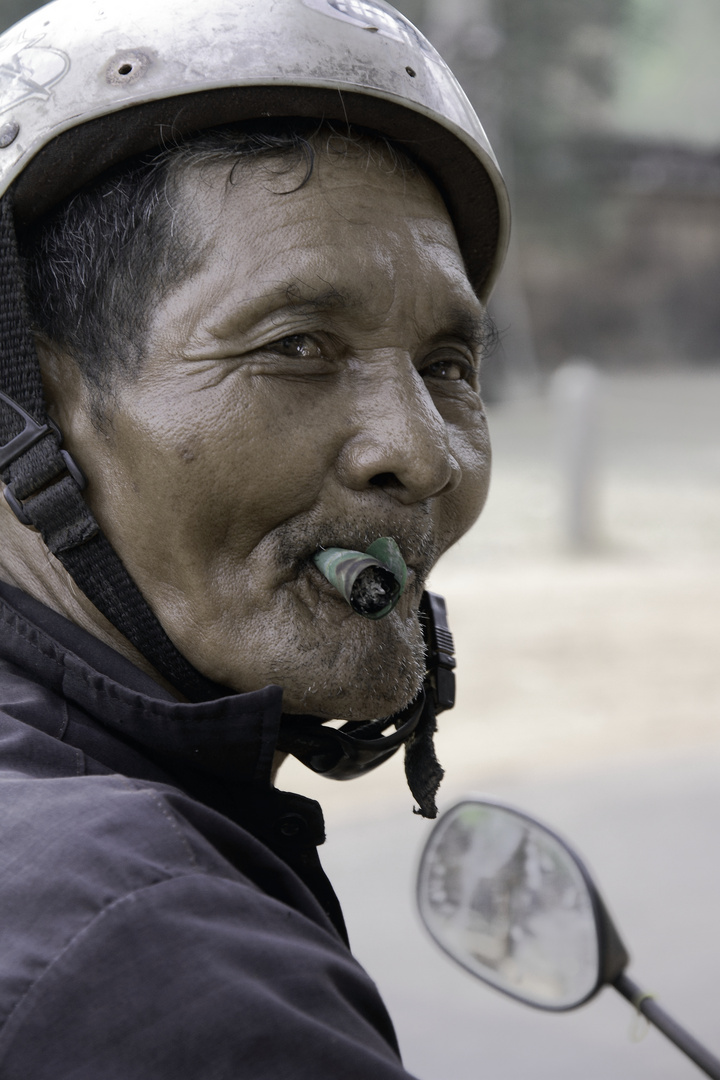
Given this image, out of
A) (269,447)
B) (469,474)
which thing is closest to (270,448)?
(269,447)

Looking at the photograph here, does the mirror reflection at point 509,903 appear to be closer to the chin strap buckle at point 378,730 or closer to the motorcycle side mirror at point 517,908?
the motorcycle side mirror at point 517,908

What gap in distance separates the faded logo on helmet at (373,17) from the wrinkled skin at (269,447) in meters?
A: 0.30

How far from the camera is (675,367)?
1094 inches

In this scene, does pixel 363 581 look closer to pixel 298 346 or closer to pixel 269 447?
pixel 269 447

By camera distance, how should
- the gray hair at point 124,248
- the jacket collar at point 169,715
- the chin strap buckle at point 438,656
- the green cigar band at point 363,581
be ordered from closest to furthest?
the jacket collar at point 169,715, the green cigar band at point 363,581, the gray hair at point 124,248, the chin strap buckle at point 438,656

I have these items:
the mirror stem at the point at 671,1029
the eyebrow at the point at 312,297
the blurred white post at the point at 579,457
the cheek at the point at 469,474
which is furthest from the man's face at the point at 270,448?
the blurred white post at the point at 579,457

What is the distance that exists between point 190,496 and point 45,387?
0.30 meters

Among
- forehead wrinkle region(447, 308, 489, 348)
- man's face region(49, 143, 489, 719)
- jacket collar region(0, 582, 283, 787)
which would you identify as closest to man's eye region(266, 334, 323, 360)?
man's face region(49, 143, 489, 719)

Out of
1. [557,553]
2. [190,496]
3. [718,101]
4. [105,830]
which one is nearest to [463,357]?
[190,496]

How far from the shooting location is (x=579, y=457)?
11.2 m

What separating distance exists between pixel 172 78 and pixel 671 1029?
1.55 m

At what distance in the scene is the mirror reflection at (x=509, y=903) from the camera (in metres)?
1.94

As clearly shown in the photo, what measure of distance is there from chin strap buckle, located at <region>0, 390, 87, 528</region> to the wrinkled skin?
4cm

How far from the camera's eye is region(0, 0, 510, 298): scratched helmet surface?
165 centimetres
